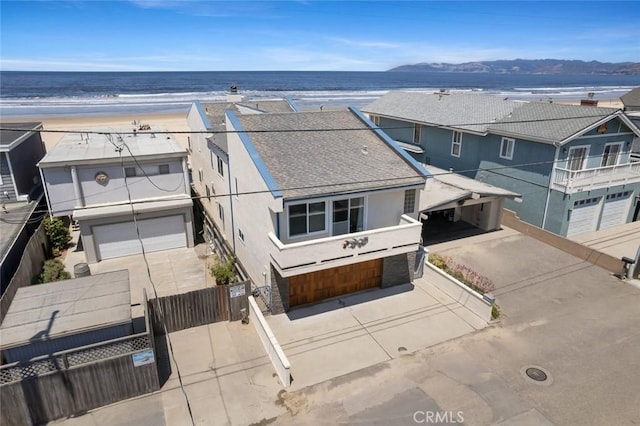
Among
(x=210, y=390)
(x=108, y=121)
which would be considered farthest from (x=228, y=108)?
(x=108, y=121)

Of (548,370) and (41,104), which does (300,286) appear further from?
(41,104)

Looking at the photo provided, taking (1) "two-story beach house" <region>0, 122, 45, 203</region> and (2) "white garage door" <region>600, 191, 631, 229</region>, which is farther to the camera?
(2) "white garage door" <region>600, 191, 631, 229</region>

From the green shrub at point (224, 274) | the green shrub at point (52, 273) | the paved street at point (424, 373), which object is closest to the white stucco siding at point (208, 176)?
the green shrub at point (224, 274)

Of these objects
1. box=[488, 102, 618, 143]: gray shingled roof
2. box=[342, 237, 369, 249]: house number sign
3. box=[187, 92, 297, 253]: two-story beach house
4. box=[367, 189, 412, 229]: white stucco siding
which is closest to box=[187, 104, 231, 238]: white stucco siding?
box=[187, 92, 297, 253]: two-story beach house

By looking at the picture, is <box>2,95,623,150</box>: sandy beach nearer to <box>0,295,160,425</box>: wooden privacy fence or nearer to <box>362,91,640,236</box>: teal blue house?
<box>362,91,640,236</box>: teal blue house

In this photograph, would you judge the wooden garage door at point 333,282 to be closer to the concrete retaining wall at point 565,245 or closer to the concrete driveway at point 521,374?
the concrete driveway at point 521,374

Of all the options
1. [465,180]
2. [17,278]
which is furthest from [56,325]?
[465,180]

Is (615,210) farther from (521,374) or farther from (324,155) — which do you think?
(324,155)
